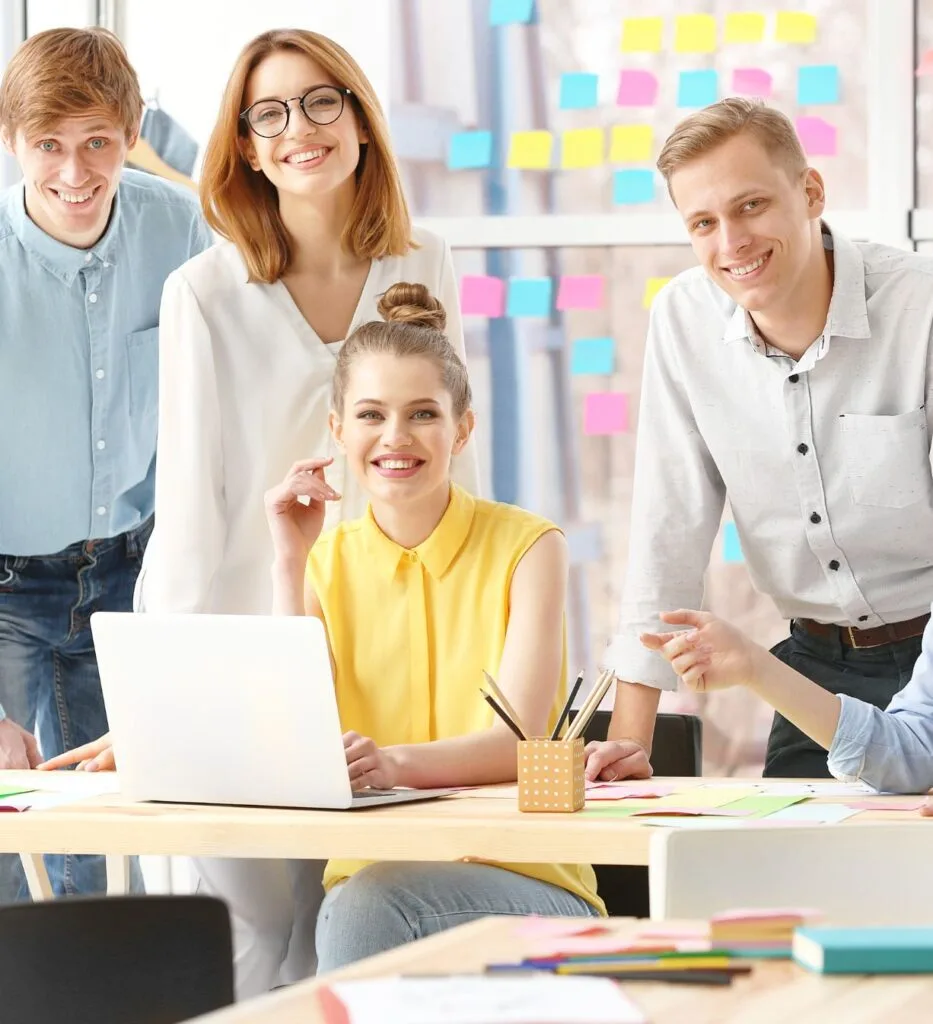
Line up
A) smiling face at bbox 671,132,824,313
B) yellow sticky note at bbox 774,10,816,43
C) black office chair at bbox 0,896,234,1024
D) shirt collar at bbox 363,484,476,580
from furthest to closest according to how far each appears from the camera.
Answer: yellow sticky note at bbox 774,10,816,43, smiling face at bbox 671,132,824,313, shirt collar at bbox 363,484,476,580, black office chair at bbox 0,896,234,1024

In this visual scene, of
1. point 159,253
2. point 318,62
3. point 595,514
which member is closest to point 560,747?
point 318,62

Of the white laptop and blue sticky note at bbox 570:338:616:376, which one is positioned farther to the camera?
blue sticky note at bbox 570:338:616:376

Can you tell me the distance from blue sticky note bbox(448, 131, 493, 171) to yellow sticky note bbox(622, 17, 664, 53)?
16.3 inches

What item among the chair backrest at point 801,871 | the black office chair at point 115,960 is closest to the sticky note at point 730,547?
the chair backrest at point 801,871

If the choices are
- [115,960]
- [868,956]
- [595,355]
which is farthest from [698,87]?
[868,956]

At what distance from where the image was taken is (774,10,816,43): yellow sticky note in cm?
385

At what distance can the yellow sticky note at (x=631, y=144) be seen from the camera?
3943 millimetres

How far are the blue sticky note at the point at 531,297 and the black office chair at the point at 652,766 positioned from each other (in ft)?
5.69

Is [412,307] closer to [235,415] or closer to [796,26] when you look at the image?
[235,415]

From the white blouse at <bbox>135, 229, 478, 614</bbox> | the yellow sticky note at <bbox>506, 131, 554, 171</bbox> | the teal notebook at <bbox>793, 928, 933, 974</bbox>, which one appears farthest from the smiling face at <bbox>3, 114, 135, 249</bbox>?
the teal notebook at <bbox>793, 928, 933, 974</bbox>

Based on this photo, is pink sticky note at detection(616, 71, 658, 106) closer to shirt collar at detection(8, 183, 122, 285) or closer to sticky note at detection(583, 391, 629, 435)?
sticky note at detection(583, 391, 629, 435)

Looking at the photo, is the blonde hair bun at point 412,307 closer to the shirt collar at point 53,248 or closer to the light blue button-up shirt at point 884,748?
the shirt collar at point 53,248

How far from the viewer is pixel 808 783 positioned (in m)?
2.05

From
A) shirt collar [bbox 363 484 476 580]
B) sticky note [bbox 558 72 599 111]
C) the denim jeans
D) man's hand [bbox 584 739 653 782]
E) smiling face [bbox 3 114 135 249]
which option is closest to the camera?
man's hand [bbox 584 739 653 782]
